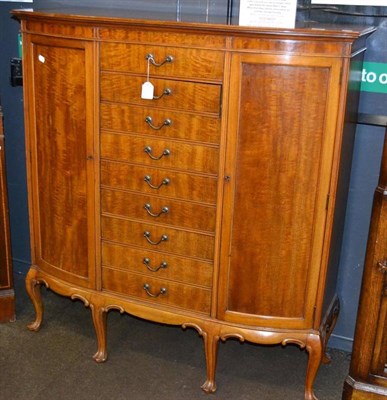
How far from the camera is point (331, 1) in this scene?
8.14ft

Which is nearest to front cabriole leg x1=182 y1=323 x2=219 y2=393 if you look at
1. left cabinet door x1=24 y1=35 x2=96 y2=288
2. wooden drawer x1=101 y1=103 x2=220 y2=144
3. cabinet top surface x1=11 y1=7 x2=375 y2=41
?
left cabinet door x1=24 y1=35 x2=96 y2=288

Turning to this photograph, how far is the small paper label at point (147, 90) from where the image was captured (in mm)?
2229

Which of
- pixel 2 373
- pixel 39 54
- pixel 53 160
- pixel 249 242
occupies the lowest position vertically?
pixel 2 373

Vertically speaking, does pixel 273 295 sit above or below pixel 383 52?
below

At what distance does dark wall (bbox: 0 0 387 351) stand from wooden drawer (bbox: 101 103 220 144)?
637 millimetres

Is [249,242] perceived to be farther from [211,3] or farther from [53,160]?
[211,3]

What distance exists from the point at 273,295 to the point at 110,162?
792mm

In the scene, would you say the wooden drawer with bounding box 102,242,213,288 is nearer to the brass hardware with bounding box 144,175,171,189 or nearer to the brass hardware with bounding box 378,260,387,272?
the brass hardware with bounding box 144,175,171,189

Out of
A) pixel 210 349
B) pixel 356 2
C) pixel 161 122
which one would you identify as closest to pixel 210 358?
pixel 210 349

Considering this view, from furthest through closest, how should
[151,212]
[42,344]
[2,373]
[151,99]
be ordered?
1. [42,344]
2. [2,373]
3. [151,212]
4. [151,99]

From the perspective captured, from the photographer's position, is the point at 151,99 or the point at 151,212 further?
the point at 151,212

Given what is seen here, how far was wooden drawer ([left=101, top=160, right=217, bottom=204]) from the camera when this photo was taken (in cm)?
231

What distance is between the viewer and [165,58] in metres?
2.20

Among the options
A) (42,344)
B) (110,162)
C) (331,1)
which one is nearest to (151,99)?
(110,162)
